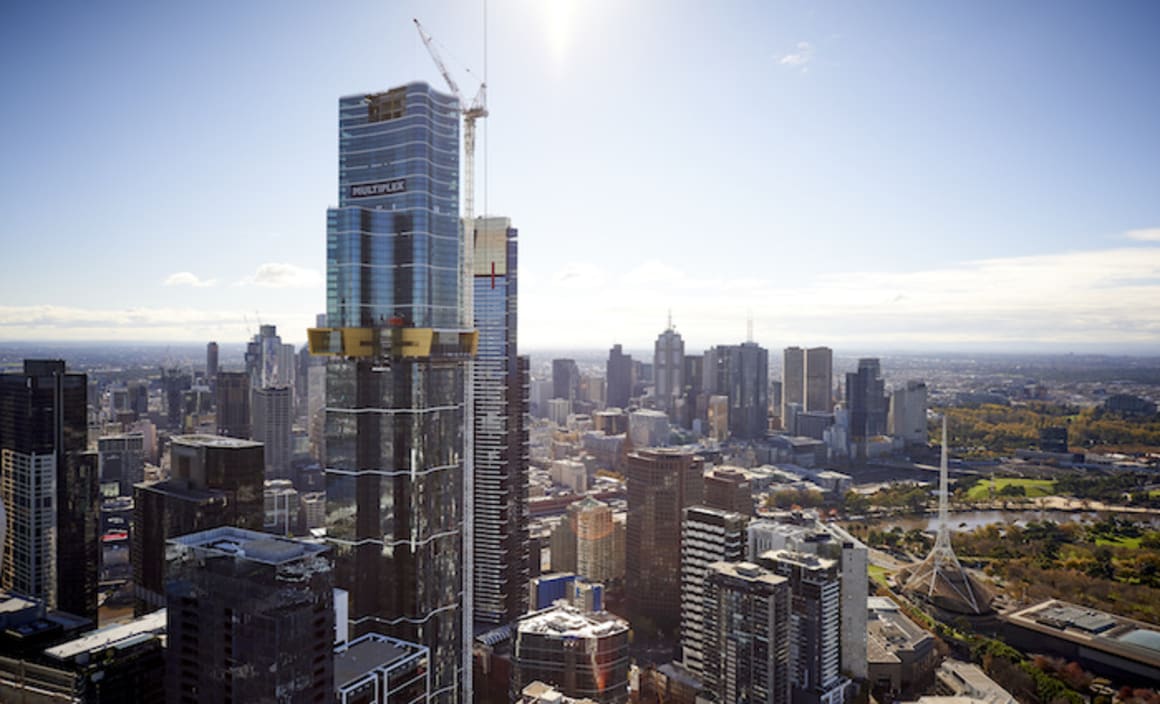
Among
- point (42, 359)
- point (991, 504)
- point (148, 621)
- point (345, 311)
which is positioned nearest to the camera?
point (148, 621)

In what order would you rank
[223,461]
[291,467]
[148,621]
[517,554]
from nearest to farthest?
[148,621], [223,461], [517,554], [291,467]

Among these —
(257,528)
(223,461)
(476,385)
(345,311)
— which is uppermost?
(345,311)

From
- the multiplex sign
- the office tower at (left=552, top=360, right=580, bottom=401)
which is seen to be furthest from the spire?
the office tower at (left=552, top=360, right=580, bottom=401)

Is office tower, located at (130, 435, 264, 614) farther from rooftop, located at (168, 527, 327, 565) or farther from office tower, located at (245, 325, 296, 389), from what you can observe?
office tower, located at (245, 325, 296, 389)

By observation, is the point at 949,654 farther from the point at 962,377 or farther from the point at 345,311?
the point at 962,377

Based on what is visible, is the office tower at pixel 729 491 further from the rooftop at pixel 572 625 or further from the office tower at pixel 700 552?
the rooftop at pixel 572 625

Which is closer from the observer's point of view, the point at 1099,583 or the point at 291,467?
the point at 1099,583

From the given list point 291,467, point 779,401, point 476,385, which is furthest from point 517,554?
point 779,401

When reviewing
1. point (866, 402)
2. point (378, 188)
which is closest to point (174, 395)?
point (378, 188)
